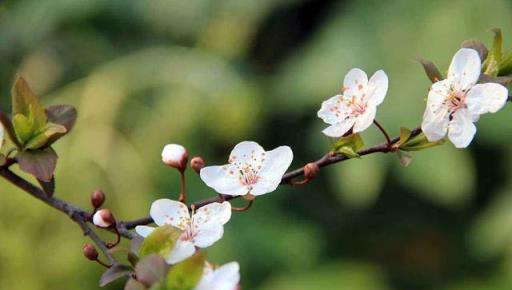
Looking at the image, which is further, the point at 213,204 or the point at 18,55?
the point at 18,55

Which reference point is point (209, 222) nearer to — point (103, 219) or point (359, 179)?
point (103, 219)

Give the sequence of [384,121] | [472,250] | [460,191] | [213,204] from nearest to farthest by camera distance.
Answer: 1. [213,204]
2. [384,121]
3. [460,191]
4. [472,250]

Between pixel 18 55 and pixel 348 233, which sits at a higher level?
pixel 18 55

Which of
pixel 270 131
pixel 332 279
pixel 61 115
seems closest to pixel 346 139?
pixel 61 115

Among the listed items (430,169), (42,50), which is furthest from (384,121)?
(42,50)

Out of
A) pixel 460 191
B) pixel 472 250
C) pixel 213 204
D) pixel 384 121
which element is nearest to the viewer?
pixel 213 204

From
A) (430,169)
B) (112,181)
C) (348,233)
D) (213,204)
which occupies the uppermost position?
(213,204)

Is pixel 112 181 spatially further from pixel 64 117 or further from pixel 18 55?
pixel 64 117
